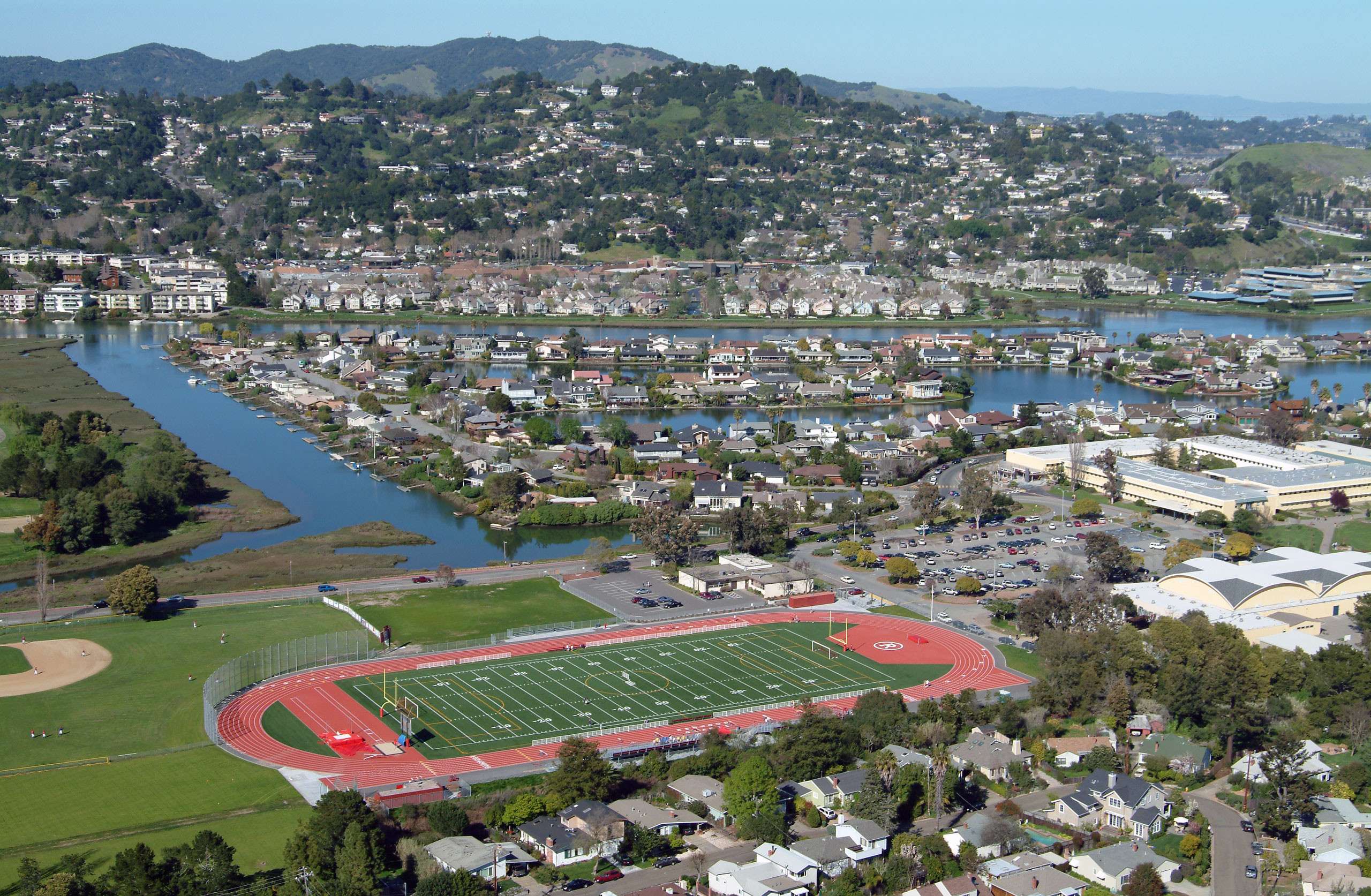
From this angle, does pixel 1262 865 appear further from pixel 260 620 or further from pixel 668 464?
pixel 668 464

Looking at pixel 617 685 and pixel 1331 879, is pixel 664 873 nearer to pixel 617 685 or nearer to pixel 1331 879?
pixel 617 685

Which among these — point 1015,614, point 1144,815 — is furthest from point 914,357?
point 1144,815

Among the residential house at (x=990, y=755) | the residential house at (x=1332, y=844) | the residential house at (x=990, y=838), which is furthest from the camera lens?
the residential house at (x=990, y=755)

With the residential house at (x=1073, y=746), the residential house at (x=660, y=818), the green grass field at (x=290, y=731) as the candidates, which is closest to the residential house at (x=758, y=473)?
the residential house at (x=1073, y=746)

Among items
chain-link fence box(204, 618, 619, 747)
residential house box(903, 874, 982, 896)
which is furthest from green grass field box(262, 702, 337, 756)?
residential house box(903, 874, 982, 896)

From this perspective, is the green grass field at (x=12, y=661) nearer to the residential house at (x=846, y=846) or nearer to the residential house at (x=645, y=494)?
the residential house at (x=846, y=846)

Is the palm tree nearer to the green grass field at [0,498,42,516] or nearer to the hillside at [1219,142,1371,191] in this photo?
the green grass field at [0,498,42,516]
